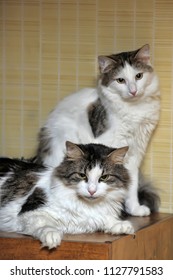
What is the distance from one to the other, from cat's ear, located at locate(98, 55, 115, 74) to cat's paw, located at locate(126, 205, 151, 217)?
0.64m

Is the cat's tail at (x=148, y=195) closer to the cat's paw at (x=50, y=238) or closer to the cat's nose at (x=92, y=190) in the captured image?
the cat's nose at (x=92, y=190)

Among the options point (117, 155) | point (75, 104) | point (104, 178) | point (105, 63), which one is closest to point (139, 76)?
point (105, 63)

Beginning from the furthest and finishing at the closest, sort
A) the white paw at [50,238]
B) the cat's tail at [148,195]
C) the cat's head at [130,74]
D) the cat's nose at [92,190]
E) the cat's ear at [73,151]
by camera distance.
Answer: the cat's tail at [148,195] < the cat's head at [130,74] < the cat's ear at [73,151] < the cat's nose at [92,190] < the white paw at [50,238]

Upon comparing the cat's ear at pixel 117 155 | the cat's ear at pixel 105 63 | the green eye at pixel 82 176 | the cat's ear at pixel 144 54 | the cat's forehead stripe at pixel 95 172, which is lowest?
the green eye at pixel 82 176

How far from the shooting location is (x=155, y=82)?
278 cm

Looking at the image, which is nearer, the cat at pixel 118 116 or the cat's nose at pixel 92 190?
the cat's nose at pixel 92 190

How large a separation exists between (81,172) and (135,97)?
61cm

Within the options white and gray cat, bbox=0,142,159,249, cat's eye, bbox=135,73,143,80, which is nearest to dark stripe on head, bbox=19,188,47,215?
white and gray cat, bbox=0,142,159,249

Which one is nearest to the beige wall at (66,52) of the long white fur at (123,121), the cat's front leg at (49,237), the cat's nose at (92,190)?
the long white fur at (123,121)

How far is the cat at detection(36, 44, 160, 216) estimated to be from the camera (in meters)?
2.71

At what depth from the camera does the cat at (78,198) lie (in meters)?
2.21

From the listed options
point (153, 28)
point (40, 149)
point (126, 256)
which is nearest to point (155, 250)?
point (126, 256)

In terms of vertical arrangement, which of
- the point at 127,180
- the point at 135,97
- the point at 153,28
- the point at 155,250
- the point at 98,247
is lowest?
the point at 155,250

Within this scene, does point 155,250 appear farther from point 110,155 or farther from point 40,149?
point 40,149
